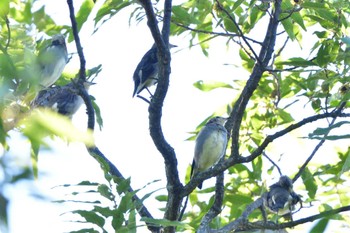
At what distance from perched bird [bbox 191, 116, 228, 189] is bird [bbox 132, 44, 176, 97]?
0.79 meters

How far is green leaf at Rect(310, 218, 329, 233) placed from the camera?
3.23ft

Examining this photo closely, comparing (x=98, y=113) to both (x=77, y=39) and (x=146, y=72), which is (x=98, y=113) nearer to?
(x=77, y=39)

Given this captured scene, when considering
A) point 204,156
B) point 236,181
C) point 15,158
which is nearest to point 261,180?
point 236,181

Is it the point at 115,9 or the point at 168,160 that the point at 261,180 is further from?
the point at 115,9

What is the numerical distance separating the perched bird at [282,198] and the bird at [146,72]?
2477mm

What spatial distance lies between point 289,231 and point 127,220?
11.1 feet

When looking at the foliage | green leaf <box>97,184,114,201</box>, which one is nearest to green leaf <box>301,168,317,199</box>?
the foliage

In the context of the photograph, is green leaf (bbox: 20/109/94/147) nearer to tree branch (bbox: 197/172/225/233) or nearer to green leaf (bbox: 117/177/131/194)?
green leaf (bbox: 117/177/131/194)

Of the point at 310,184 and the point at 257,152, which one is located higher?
the point at 310,184

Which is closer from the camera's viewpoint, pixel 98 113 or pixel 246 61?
pixel 98 113

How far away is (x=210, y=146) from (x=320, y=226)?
703 centimetres

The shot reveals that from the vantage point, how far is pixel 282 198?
5543 millimetres

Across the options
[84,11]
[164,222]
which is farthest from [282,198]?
[164,222]

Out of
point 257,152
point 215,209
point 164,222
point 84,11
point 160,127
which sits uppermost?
point 84,11
